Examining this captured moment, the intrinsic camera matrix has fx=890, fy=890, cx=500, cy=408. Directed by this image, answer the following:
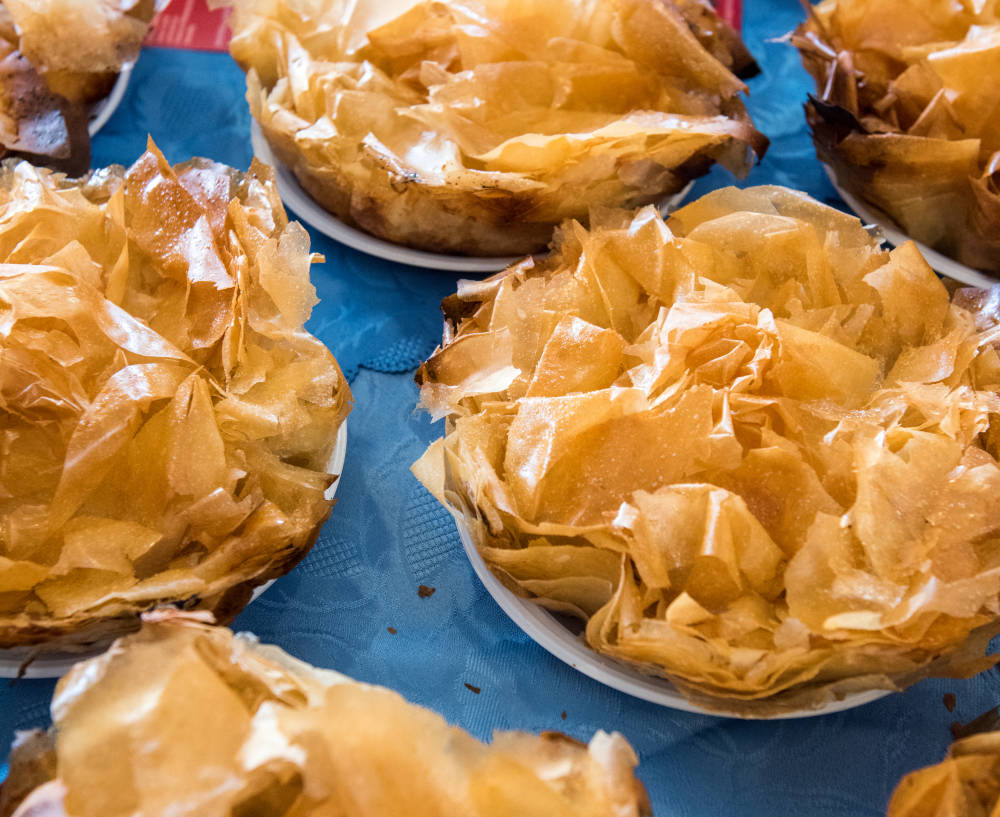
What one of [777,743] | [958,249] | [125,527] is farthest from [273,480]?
[958,249]

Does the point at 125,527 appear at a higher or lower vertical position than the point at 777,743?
higher

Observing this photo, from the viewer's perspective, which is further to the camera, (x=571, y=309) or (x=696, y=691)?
(x=571, y=309)

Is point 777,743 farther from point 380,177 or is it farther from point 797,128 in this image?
point 797,128

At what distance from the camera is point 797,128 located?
1139 mm

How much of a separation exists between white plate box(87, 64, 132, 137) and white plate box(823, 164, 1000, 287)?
84cm

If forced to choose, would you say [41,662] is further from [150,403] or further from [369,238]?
[369,238]

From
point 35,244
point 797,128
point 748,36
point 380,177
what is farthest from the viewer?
point 748,36

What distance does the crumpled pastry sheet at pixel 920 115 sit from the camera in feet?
2.87

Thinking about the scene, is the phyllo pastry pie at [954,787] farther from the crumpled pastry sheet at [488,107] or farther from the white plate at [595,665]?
the crumpled pastry sheet at [488,107]

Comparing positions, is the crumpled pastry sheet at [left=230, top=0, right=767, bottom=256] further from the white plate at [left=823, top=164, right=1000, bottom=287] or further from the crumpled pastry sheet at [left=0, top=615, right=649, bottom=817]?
the crumpled pastry sheet at [left=0, top=615, right=649, bottom=817]

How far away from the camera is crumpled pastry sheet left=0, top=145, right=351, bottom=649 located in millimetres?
599

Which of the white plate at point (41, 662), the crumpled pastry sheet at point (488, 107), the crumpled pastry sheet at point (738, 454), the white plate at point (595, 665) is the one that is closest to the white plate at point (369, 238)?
the crumpled pastry sheet at point (488, 107)

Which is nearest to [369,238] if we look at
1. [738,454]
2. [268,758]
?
[738,454]

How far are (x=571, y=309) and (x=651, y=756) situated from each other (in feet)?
1.16
